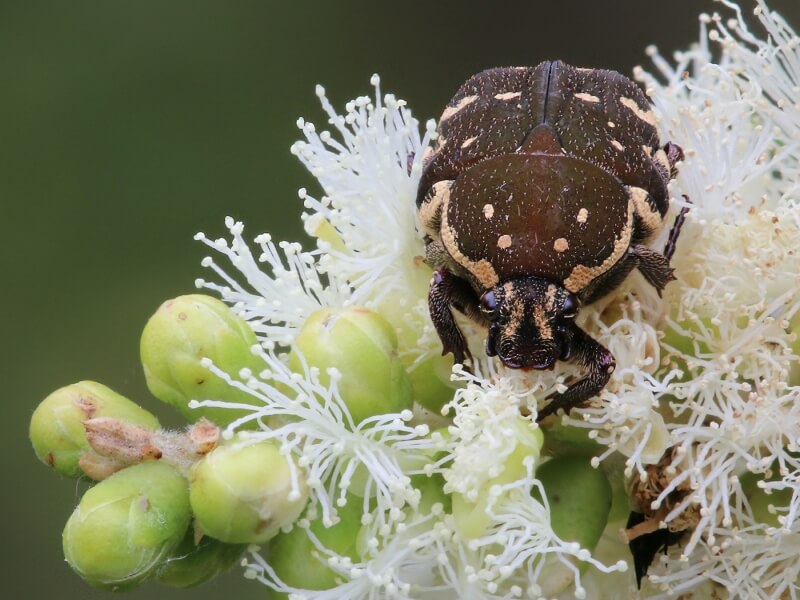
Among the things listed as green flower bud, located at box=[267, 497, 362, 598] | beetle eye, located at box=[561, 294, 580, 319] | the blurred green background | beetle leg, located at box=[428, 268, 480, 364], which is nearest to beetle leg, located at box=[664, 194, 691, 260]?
beetle eye, located at box=[561, 294, 580, 319]

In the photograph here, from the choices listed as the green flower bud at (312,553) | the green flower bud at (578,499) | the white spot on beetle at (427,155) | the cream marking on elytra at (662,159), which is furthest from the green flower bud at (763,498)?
the white spot on beetle at (427,155)

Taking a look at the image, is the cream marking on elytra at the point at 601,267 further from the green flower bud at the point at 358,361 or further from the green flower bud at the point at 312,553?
the green flower bud at the point at 312,553

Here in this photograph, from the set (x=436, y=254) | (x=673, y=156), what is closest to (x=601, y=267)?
(x=436, y=254)

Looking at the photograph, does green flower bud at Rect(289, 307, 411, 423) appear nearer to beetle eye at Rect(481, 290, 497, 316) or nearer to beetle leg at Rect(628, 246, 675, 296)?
beetle eye at Rect(481, 290, 497, 316)

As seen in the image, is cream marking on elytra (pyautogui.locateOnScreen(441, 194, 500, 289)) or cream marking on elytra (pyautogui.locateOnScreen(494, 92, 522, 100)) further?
cream marking on elytra (pyautogui.locateOnScreen(494, 92, 522, 100))

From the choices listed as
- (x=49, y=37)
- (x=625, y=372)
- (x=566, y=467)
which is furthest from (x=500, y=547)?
(x=49, y=37)

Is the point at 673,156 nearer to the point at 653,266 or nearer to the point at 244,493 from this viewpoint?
the point at 653,266
